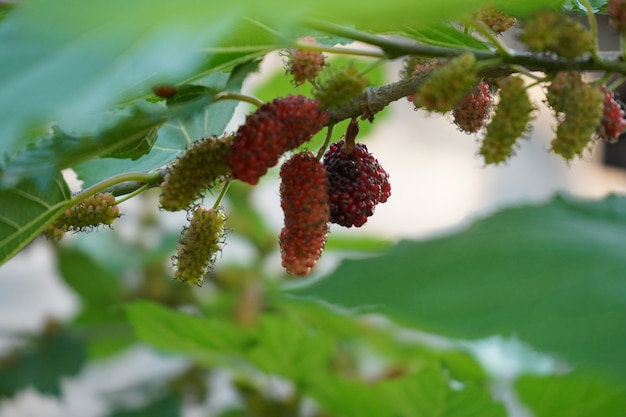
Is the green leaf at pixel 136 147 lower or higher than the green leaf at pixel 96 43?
higher

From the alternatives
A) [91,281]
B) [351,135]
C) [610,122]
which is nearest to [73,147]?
[351,135]

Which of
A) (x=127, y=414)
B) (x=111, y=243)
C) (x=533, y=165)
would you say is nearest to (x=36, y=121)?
(x=127, y=414)

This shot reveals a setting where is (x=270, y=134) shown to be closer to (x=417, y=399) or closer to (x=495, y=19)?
(x=495, y=19)

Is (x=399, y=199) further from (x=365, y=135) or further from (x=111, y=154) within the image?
(x=111, y=154)

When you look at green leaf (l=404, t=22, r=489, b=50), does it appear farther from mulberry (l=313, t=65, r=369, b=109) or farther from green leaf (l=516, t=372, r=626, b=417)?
green leaf (l=516, t=372, r=626, b=417)

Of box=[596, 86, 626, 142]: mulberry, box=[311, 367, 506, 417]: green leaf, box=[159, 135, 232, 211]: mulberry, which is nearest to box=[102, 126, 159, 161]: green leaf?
box=[159, 135, 232, 211]: mulberry

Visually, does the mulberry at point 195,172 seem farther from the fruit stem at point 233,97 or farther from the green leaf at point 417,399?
the green leaf at point 417,399

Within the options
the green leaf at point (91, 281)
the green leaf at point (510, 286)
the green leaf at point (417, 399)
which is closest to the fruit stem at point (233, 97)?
the green leaf at point (510, 286)
